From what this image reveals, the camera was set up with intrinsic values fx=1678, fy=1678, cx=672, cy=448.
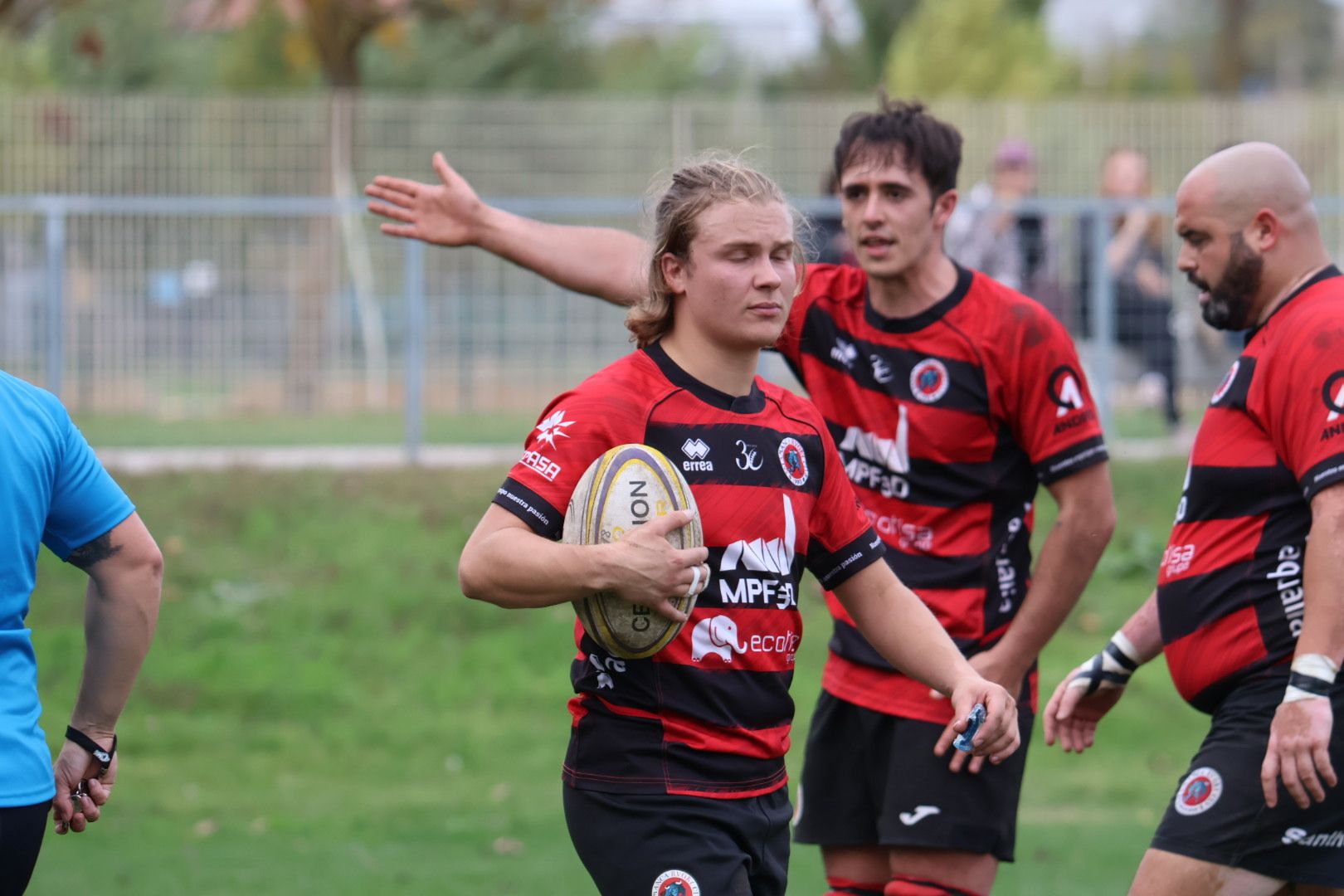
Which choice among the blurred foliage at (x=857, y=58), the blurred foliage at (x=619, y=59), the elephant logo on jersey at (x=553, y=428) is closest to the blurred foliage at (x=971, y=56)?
the blurred foliage at (x=619, y=59)

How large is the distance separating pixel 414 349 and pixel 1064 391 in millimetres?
7982

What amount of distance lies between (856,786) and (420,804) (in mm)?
3977

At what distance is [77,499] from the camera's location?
3.79m

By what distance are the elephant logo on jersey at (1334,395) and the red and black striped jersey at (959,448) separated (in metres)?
0.89

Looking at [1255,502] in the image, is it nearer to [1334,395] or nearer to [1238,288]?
[1334,395]

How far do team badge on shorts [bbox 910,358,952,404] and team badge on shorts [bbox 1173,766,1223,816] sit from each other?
131 centimetres

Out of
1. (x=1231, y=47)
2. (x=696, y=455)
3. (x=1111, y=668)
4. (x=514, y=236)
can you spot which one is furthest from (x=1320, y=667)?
(x=1231, y=47)

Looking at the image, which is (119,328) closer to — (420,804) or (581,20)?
(420,804)

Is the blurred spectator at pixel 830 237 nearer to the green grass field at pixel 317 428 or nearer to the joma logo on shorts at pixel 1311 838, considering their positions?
the green grass field at pixel 317 428

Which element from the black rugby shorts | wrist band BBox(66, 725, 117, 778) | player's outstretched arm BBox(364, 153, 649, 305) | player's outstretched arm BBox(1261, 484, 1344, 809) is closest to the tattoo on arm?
wrist band BBox(66, 725, 117, 778)

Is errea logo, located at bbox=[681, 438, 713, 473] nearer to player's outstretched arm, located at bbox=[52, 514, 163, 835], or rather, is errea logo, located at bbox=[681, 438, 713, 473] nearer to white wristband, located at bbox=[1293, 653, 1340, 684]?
player's outstretched arm, located at bbox=[52, 514, 163, 835]

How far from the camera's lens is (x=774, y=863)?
12.8 ft

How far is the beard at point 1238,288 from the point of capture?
14.4 feet

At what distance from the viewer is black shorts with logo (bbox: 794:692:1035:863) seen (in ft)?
15.7
